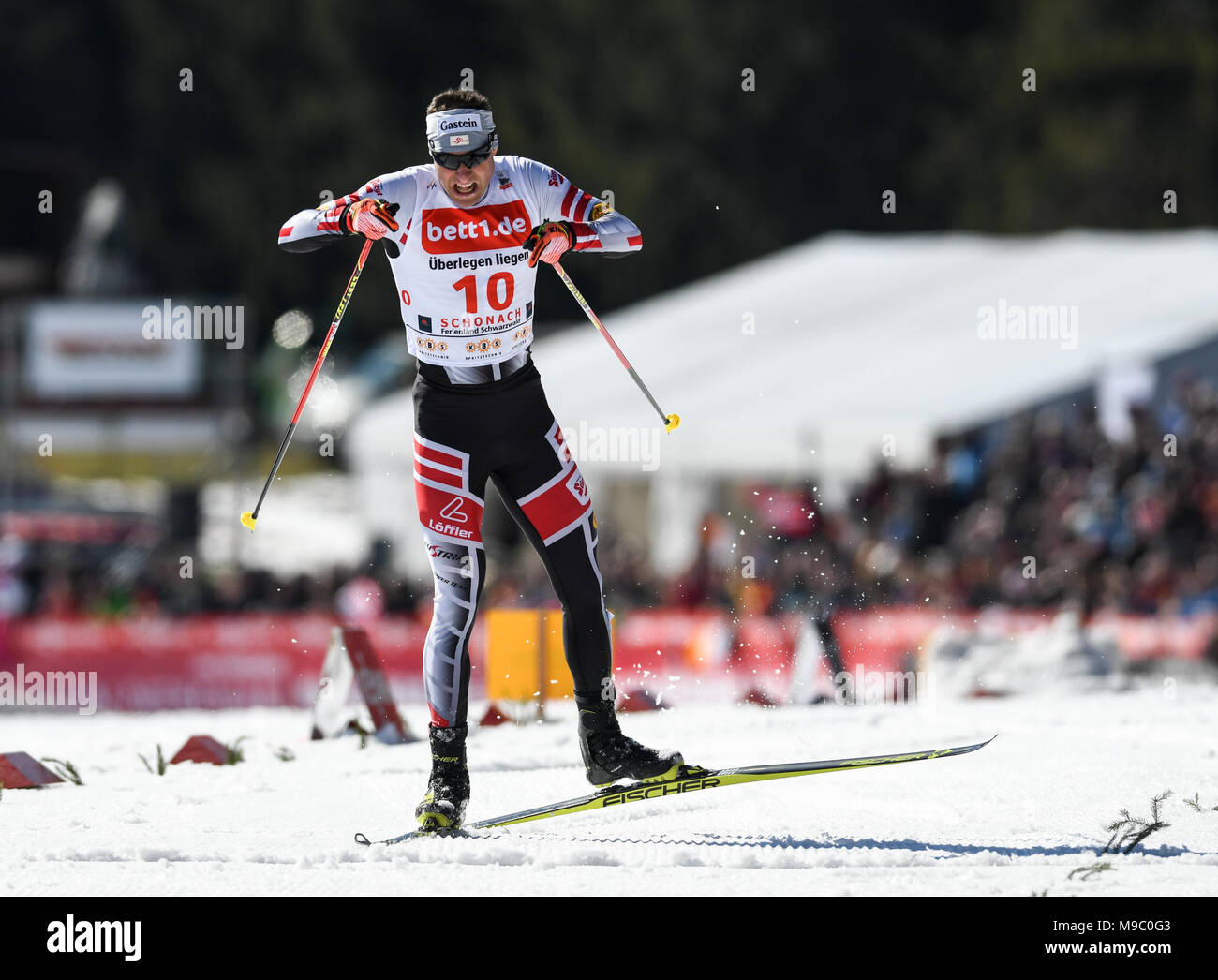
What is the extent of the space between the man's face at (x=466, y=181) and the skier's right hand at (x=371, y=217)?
18cm

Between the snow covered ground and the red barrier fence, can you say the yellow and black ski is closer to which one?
the snow covered ground

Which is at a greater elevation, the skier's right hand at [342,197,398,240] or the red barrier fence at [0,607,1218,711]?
the skier's right hand at [342,197,398,240]

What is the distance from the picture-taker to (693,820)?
18.9 ft

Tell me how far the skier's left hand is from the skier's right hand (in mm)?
430

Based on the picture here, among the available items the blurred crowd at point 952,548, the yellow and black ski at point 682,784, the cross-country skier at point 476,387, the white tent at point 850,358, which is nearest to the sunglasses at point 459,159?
the cross-country skier at point 476,387

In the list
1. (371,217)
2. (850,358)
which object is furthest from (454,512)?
(850,358)

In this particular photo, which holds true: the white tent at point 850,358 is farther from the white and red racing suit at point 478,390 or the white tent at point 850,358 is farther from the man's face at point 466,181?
the man's face at point 466,181

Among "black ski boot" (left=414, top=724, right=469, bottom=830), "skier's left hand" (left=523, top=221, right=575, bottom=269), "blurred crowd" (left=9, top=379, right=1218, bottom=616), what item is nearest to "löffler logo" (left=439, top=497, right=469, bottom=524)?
"black ski boot" (left=414, top=724, right=469, bottom=830)

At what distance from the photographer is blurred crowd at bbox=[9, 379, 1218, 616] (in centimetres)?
1330

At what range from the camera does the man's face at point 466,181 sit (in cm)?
562

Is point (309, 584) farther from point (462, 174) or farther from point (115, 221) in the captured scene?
point (115, 221)

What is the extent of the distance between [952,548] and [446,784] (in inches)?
371

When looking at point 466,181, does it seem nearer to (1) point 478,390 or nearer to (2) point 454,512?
(1) point 478,390

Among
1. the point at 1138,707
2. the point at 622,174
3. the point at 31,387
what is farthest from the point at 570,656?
the point at 622,174
